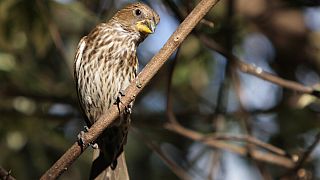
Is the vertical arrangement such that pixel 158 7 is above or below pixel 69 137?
above

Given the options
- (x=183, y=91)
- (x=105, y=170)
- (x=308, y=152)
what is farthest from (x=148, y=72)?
(x=183, y=91)

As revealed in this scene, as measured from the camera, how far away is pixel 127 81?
169 inches

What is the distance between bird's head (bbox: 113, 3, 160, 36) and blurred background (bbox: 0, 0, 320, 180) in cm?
25

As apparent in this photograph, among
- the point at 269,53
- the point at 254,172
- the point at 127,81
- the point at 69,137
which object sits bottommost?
the point at 254,172

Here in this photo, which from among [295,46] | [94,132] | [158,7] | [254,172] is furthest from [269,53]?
[94,132]

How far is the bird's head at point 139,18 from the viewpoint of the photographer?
4.26 meters

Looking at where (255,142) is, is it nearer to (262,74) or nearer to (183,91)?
(262,74)

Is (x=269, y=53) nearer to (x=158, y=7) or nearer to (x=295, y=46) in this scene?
(x=295, y=46)

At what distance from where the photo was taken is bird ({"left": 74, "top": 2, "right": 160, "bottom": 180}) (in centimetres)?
430

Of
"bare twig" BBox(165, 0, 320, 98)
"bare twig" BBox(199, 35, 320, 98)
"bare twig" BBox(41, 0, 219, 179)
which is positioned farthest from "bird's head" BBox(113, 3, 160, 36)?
"bare twig" BBox(41, 0, 219, 179)

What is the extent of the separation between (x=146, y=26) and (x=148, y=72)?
126 cm

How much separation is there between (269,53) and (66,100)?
160 cm

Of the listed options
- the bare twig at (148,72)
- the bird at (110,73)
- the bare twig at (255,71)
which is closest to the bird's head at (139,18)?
the bird at (110,73)

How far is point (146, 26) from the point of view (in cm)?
436
